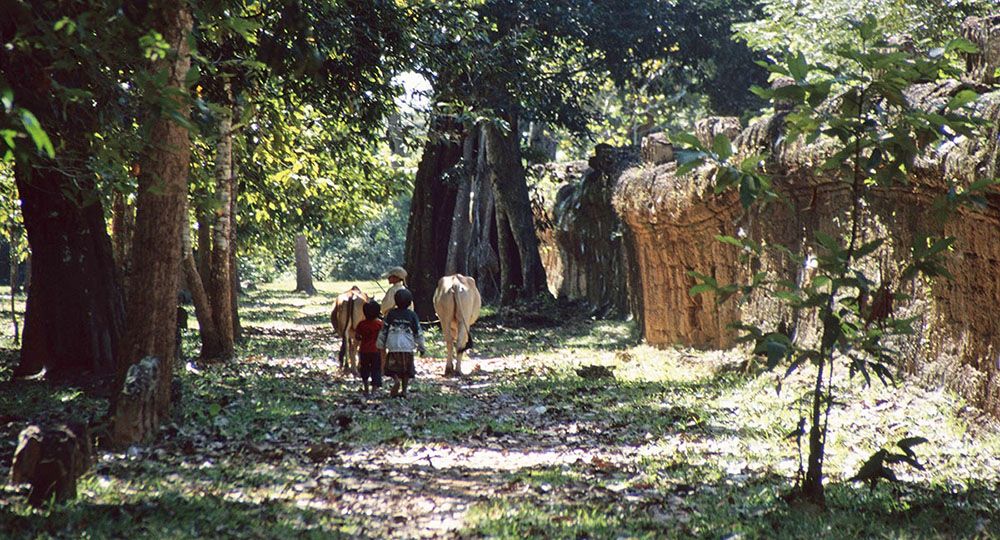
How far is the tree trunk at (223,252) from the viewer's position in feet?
47.9

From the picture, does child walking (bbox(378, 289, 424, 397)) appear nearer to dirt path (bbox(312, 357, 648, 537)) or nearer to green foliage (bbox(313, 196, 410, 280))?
dirt path (bbox(312, 357, 648, 537))

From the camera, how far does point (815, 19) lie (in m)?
22.5

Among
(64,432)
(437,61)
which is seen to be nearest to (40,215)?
(437,61)

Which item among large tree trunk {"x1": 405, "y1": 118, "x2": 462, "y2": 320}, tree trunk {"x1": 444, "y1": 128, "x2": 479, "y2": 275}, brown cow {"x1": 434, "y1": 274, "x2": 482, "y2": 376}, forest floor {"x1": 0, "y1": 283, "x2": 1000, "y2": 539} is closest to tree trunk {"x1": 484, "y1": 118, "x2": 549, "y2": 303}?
tree trunk {"x1": 444, "y1": 128, "x2": 479, "y2": 275}

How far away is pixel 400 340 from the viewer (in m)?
12.3

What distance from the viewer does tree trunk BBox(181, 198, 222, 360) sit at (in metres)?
14.5

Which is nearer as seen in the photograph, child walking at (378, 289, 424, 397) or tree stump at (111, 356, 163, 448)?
tree stump at (111, 356, 163, 448)

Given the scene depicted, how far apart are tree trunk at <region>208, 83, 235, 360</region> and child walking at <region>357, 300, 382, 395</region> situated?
9.99 ft

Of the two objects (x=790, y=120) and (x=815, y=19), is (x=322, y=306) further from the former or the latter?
(x=790, y=120)

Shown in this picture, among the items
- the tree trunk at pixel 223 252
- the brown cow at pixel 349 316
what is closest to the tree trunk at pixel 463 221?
the tree trunk at pixel 223 252

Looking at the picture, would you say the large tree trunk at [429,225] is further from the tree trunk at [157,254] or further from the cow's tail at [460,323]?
the tree trunk at [157,254]

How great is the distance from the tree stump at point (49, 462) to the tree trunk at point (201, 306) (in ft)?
26.4

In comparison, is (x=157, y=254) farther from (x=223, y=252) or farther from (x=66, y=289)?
(x=223, y=252)

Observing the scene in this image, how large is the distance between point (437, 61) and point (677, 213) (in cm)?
383
